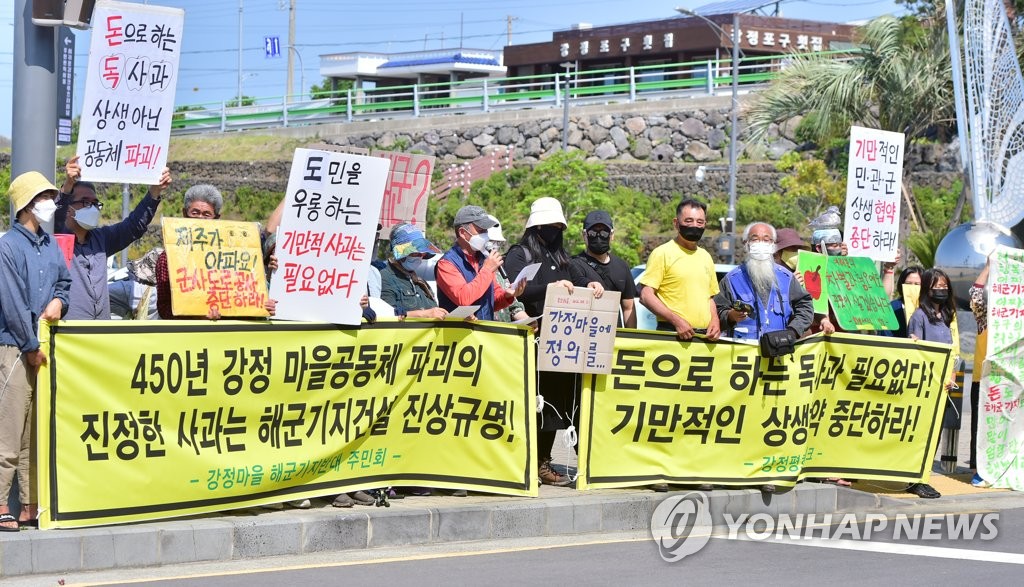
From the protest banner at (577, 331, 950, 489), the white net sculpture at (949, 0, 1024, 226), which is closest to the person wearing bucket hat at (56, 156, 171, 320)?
the protest banner at (577, 331, 950, 489)

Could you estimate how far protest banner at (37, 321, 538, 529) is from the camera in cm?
727

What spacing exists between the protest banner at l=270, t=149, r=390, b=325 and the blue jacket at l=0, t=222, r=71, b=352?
50.4 inches

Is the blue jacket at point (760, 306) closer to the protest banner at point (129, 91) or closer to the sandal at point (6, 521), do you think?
the protest banner at point (129, 91)

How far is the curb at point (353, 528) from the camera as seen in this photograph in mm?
6984

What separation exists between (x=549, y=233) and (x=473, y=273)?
26.3 inches

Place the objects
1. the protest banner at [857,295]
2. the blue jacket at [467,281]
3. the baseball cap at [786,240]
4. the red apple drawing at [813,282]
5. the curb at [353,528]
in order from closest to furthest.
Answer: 1. the curb at [353,528]
2. the blue jacket at [467,281]
3. the baseball cap at [786,240]
4. the red apple drawing at [813,282]
5. the protest banner at [857,295]

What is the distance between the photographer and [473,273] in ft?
30.4

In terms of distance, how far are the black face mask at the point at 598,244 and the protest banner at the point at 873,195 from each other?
2853 millimetres

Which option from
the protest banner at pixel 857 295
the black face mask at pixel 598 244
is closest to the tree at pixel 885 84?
the protest banner at pixel 857 295

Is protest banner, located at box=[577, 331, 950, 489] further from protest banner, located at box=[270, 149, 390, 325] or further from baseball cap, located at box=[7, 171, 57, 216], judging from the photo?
baseball cap, located at box=[7, 171, 57, 216]

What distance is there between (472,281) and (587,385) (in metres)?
1.03

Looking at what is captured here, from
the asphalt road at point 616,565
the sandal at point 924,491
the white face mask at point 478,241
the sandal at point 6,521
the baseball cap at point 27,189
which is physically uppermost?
the baseball cap at point 27,189

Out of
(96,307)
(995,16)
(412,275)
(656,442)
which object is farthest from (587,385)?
(995,16)

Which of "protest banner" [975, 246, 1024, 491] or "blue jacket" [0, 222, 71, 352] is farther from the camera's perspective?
"protest banner" [975, 246, 1024, 491]
